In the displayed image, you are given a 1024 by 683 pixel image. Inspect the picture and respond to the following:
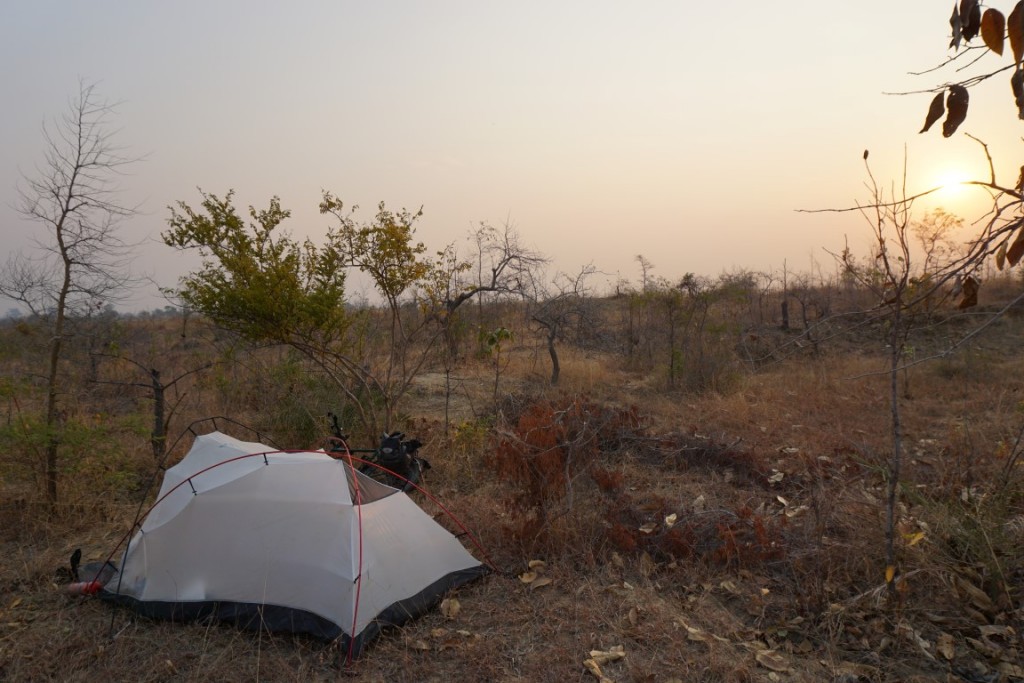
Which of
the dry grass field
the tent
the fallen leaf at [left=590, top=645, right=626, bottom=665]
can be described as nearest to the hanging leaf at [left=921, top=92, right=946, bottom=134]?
the dry grass field

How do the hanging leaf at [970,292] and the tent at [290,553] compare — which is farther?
the tent at [290,553]

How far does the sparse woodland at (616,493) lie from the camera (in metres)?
3.66

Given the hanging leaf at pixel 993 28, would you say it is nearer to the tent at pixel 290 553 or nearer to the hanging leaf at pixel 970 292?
the hanging leaf at pixel 970 292

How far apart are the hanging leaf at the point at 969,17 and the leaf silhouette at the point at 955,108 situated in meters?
0.12

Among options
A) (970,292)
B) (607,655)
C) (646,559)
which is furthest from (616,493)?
(970,292)

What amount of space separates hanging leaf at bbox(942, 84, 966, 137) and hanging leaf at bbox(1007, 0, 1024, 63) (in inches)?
5.0

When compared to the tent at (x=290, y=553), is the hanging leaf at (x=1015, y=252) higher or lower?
higher

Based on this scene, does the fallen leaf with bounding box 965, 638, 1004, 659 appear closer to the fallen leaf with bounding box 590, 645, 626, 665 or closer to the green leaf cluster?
the fallen leaf with bounding box 590, 645, 626, 665

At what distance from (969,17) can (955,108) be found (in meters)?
0.22

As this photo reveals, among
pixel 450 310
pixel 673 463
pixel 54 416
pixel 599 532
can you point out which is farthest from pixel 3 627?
pixel 673 463

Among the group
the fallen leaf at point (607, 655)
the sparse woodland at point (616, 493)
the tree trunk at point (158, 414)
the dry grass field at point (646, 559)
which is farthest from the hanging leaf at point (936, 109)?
the tree trunk at point (158, 414)

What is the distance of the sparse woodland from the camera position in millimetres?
3664

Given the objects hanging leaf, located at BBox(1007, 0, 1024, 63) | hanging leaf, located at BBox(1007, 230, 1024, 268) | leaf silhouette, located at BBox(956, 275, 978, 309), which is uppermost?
hanging leaf, located at BBox(1007, 0, 1024, 63)

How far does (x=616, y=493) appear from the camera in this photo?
6.00m
